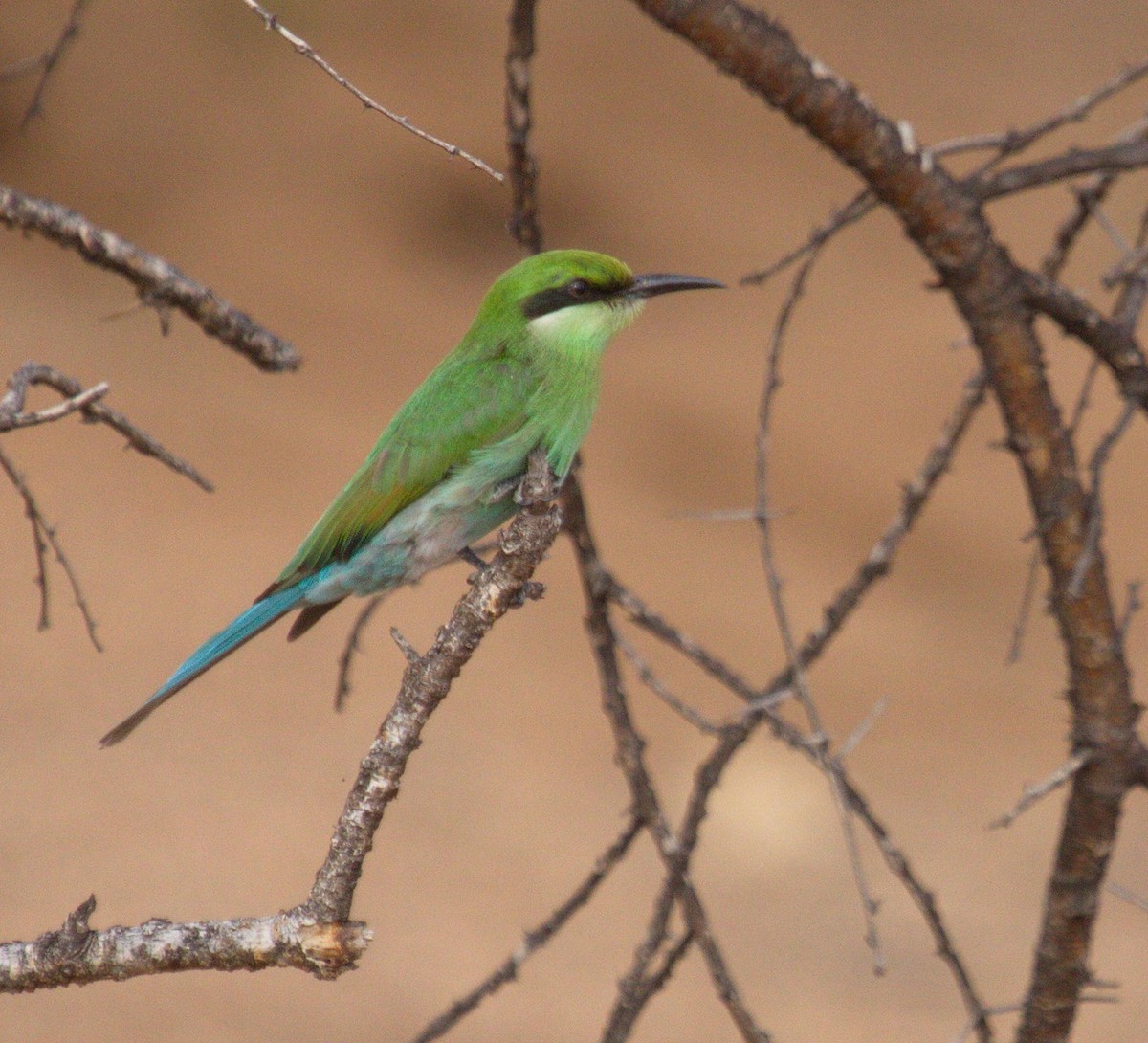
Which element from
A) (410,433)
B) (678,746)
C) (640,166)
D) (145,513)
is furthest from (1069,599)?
(640,166)

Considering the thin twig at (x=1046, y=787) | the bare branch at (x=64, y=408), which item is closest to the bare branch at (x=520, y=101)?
the bare branch at (x=64, y=408)

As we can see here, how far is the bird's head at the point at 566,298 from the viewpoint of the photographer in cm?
240

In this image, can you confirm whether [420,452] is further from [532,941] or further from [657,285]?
[532,941]

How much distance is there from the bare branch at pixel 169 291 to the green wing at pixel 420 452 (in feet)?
1.40

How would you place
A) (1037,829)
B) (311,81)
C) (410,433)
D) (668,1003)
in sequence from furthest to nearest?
(311,81)
(1037,829)
(668,1003)
(410,433)

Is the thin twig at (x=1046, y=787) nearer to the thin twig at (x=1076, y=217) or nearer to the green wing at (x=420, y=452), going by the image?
the thin twig at (x=1076, y=217)

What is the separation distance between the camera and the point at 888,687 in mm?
6340

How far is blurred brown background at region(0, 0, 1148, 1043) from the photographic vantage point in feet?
17.2

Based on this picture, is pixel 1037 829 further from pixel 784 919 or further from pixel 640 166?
pixel 640 166

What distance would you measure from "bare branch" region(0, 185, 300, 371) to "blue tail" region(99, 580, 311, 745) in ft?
1.51

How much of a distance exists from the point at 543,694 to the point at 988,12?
3798mm

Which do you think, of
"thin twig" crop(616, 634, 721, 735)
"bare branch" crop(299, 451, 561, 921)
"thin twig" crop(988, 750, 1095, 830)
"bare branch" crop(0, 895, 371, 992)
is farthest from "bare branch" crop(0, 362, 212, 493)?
"thin twig" crop(988, 750, 1095, 830)

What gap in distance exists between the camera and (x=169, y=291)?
187 centimetres

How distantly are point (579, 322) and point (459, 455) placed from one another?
1.00ft
